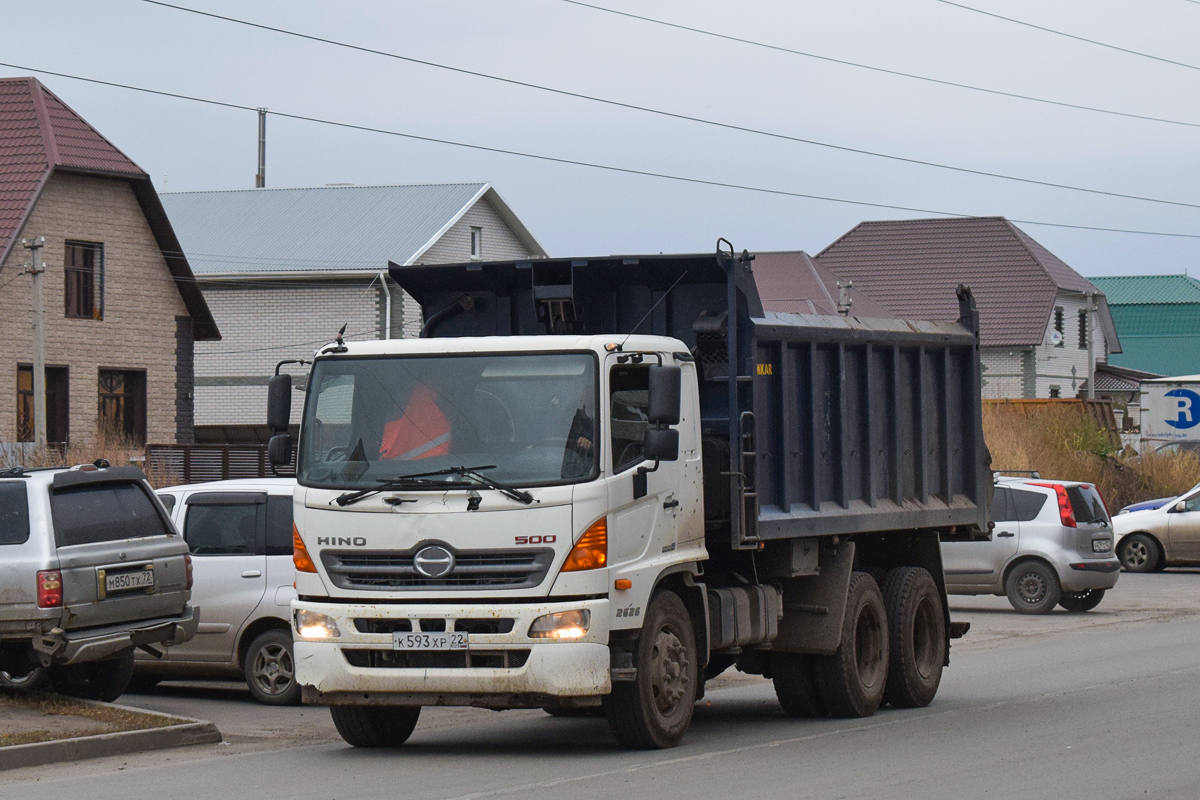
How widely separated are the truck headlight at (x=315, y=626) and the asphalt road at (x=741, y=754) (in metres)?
0.78

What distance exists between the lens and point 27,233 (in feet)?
123

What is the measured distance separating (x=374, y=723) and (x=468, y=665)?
1433 millimetres

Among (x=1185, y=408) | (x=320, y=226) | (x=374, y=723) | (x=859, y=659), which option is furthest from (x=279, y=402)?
(x=320, y=226)

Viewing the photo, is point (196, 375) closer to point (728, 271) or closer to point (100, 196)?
point (100, 196)

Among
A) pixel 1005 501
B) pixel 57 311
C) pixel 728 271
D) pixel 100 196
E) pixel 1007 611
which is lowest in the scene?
pixel 1007 611

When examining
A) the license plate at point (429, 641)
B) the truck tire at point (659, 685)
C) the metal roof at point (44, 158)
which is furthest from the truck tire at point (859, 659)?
the metal roof at point (44, 158)

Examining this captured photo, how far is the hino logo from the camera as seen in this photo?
9.66 metres

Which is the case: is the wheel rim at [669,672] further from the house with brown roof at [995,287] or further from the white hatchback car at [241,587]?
the house with brown roof at [995,287]

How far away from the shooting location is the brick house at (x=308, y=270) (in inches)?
2079

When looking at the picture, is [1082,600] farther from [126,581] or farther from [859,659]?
[126,581]

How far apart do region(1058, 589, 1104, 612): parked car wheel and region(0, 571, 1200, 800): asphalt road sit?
7.31 meters

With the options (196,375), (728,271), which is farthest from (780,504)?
(196,375)

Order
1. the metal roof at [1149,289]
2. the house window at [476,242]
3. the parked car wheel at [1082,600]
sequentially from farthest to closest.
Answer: the metal roof at [1149,289]
the house window at [476,242]
the parked car wheel at [1082,600]

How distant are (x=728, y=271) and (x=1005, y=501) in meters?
12.6
